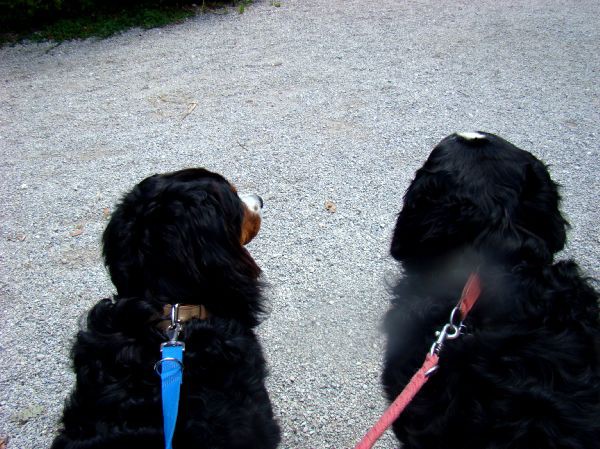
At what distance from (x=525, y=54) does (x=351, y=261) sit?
3.94 m

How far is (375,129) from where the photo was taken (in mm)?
4621

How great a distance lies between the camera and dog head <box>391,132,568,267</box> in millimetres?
1705

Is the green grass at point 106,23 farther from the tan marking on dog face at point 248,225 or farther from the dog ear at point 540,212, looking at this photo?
the dog ear at point 540,212

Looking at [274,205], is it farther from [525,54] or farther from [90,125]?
[525,54]

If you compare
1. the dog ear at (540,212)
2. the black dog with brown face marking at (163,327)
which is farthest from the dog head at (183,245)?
the dog ear at (540,212)

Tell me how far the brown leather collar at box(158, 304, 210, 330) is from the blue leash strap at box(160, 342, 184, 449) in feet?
0.35

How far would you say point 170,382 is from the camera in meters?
1.58

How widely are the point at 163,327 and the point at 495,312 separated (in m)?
1.11

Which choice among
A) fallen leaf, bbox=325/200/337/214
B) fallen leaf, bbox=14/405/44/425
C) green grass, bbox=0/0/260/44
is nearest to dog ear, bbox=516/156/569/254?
fallen leaf, bbox=325/200/337/214

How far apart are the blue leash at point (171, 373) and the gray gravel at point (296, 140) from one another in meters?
1.14

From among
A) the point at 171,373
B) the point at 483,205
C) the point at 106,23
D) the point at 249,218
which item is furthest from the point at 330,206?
the point at 106,23

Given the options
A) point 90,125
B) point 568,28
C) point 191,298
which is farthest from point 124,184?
point 568,28

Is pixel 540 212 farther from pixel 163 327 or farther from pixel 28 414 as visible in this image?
pixel 28 414

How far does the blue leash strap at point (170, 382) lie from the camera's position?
4.96 feet
